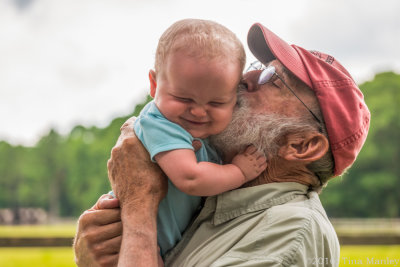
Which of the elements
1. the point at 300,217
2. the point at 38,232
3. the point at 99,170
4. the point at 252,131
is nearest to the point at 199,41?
the point at 252,131

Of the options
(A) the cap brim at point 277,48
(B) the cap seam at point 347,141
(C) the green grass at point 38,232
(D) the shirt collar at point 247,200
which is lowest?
(C) the green grass at point 38,232

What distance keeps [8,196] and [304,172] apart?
193 ft

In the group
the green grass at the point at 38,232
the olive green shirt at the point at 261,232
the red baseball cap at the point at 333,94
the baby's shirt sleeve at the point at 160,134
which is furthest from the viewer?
the green grass at the point at 38,232

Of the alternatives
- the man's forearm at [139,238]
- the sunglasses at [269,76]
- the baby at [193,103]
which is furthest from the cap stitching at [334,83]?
the man's forearm at [139,238]

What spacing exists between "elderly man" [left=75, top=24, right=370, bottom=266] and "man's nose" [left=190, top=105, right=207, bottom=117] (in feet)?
0.96

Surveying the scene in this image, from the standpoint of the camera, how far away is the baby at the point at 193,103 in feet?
8.48

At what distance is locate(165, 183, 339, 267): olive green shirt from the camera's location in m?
2.50

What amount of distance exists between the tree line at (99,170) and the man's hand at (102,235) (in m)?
27.5

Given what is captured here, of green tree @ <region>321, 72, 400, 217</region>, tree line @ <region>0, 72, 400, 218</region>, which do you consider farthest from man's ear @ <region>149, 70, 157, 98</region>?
green tree @ <region>321, 72, 400, 217</region>

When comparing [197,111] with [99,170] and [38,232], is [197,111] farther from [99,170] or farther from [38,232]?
[99,170]

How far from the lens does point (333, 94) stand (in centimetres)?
289

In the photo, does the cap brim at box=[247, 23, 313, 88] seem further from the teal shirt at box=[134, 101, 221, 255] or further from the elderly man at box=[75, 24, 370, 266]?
the teal shirt at box=[134, 101, 221, 255]

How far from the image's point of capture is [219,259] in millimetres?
2525

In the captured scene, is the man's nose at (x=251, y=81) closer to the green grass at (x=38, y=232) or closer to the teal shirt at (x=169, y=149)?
the teal shirt at (x=169, y=149)
